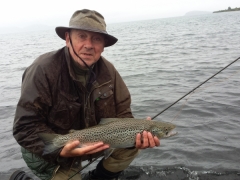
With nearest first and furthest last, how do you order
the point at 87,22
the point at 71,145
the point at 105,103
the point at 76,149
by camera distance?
1. the point at 71,145
2. the point at 76,149
3. the point at 87,22
4. the point at 105,103

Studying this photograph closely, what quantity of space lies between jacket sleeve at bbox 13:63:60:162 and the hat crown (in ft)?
2.72

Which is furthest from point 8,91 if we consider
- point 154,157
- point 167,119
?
point 154,157

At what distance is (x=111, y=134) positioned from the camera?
3.69 metres

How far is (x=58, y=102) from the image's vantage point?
3.65 metres

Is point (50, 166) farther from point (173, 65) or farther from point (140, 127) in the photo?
point (173, 65)

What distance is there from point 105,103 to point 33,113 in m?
1.09

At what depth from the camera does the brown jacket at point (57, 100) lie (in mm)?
3403

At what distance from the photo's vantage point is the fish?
11.2 ft

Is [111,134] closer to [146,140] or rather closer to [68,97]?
[146,140]

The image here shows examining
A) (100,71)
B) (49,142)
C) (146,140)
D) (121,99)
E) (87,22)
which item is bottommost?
(146,140)

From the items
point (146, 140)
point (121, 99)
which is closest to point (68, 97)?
point (121, 99)

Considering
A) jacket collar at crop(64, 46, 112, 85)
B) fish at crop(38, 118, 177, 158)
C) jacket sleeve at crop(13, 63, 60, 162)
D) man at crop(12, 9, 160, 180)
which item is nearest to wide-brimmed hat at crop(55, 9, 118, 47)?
man at crop(12, 9, 160, 180)

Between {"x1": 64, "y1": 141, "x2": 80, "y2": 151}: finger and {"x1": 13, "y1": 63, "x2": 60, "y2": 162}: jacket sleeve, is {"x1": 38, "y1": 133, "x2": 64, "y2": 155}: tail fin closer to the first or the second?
{"x1": 13, "y1": 63, "x2": 60, "y2": 162}: jacket sleeve

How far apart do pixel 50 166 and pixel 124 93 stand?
1.61 metres
